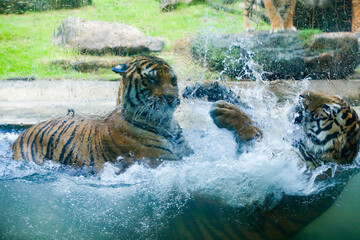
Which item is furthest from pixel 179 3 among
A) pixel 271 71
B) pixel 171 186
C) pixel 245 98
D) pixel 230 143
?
pixel 171 186

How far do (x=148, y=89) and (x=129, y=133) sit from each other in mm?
324

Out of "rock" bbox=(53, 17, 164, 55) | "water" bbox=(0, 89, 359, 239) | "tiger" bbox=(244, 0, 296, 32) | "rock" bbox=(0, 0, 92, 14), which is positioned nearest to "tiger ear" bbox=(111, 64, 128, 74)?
"water" bbox=(0, 89, 359, 239)

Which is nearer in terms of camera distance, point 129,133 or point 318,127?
point 318,127

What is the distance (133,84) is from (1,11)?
639cm

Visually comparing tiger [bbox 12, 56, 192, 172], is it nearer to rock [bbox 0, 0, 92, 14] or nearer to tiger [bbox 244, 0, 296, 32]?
tiger [bbox 244, 0, 296, 32]

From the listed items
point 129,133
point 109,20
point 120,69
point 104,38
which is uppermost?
point 120,69

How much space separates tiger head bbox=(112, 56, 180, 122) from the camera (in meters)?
2.47

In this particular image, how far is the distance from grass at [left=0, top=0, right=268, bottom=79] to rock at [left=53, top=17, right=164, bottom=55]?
0.21 m

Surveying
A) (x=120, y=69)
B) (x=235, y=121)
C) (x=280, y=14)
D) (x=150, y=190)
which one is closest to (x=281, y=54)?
(x=280, y=14)

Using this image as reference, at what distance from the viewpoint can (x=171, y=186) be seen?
2.32m

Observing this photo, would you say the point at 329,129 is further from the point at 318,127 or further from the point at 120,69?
the point at 120,69

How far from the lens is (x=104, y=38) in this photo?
6.48 metres

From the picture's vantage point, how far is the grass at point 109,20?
6.80 meters

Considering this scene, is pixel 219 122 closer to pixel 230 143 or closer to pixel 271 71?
pixel 230 143
